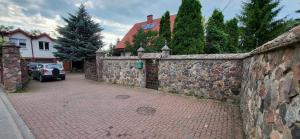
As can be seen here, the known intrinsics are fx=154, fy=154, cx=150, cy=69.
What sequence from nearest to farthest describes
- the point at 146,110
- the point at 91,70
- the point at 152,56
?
the point at 146,110 < the point at 152,56 < the point at 91,70

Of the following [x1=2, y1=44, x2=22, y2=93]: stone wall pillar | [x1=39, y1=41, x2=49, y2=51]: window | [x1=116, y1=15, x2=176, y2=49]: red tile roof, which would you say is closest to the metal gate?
[x1=2, y1=44, x2=22, y2=93]: stone wall pillar

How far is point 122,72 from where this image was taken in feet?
33.9

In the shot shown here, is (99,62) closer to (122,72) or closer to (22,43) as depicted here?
(122,72)

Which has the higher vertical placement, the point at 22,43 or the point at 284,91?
the point at 22,43

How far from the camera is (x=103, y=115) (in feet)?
16.0

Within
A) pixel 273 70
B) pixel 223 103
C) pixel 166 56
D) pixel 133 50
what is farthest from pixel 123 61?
pixel 273 70

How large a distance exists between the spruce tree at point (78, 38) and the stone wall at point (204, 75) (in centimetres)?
1222

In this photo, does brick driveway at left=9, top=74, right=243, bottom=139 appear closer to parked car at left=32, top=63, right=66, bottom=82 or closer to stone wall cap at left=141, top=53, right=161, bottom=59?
stone wall cap at left=141, top=53, right=161, bottom=59

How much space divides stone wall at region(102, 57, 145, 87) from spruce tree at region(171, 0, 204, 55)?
4418mm

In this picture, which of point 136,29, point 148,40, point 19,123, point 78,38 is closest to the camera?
point 19,123

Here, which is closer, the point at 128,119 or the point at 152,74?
the point at 128,119

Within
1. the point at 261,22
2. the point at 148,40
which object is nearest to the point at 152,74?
the point at 148,40

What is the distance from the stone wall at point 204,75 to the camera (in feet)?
19.5

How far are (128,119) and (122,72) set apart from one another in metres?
6.03
